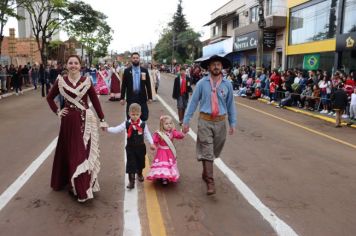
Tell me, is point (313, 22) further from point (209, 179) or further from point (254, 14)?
point (209, 179)

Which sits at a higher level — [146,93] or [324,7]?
[324,7]

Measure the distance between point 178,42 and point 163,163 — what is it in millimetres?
79400

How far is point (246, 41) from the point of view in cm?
3634

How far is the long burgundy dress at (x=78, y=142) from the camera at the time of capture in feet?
18.3

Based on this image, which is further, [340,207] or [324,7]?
[324,7]

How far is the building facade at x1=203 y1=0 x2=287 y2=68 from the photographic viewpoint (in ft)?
102

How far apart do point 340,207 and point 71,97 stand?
12.3 ft

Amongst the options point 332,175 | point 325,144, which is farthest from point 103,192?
point 325,144

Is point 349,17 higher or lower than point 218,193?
higher

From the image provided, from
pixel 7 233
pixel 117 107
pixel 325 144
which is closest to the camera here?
pixel 7 233

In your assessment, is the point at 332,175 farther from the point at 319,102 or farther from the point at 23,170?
the point at 319,102

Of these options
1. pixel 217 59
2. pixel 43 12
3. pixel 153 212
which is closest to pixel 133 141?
pixel 153 212

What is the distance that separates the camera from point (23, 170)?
7.35 metres

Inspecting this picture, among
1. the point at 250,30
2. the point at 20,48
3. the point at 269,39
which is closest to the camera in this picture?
the point at 269,39
